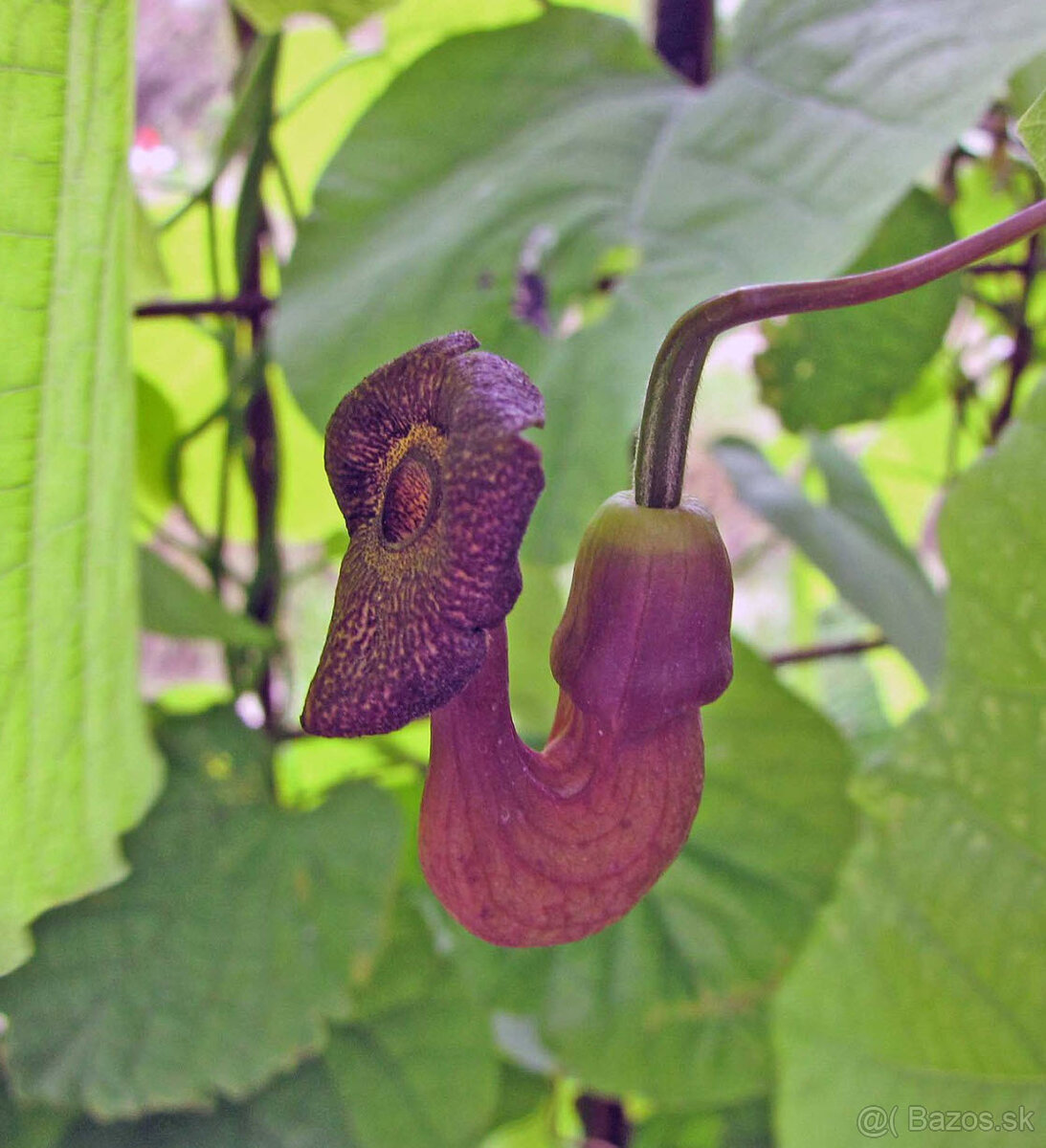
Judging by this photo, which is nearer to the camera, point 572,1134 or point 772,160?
point 772,160

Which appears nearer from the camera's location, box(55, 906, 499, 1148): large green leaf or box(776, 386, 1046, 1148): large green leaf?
box(776, 386, 1046, 1148): large green leaf

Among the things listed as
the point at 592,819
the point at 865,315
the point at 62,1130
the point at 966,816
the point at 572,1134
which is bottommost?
the point at 572,1134

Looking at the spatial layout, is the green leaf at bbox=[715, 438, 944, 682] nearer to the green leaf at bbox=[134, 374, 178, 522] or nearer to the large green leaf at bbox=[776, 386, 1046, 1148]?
the large green leaf at bbox=[776, 386, 1046, 1148]

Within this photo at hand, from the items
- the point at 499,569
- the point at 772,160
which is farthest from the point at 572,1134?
the point at 499,569

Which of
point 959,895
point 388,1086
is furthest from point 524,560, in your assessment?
point 388,1086

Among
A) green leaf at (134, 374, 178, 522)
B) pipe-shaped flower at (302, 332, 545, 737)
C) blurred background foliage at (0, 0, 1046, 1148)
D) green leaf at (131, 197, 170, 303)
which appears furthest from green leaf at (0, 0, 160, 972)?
green leaf at (134, 374, 178, 522)

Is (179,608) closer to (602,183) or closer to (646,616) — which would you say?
(602,183)

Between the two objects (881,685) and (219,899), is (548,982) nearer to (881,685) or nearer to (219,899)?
(219,899)
